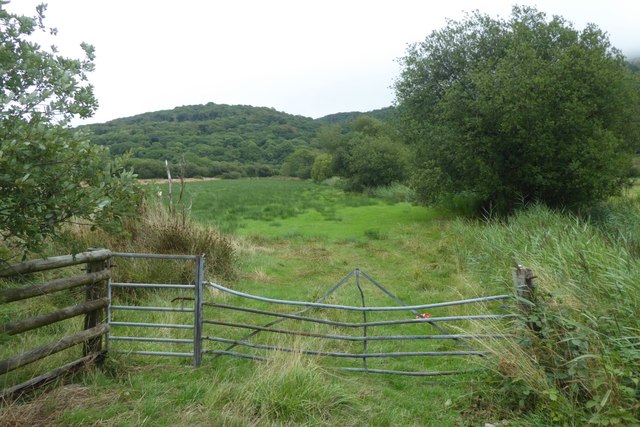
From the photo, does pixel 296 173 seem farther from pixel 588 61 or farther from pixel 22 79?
pixel 22 79

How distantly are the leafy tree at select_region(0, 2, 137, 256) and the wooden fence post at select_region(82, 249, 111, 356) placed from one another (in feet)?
3.73

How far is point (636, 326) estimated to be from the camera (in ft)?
14.9

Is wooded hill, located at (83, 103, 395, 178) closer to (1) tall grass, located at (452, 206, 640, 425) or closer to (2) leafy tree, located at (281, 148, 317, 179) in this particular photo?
(2) leafy tree, located at (281, 148, 317, 179)

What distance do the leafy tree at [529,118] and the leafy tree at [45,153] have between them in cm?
1422

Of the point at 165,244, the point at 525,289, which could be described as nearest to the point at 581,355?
the point at 525,289

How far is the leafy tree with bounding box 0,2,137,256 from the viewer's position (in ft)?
11.4

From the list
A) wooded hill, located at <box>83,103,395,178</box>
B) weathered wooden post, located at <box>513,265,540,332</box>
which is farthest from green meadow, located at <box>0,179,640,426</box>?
wooded hill, located at <box>83,103,395,178</box>

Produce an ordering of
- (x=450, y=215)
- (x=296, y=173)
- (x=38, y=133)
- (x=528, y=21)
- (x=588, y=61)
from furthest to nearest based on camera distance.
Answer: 1. (x=296, y=173)
2. (x=450, y=215)
3. (x=528, y=21)
4. (x=588, y=61)
5. (x=38, y=133)

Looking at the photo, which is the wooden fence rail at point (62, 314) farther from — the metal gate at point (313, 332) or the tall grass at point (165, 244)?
the tall grass at point (165, 244)

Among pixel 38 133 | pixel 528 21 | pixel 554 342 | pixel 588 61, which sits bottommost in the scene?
pixel 554 342

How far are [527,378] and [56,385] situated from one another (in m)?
4.35

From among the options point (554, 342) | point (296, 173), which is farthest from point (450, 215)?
point (296, 173)

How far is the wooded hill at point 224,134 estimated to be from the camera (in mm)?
60656

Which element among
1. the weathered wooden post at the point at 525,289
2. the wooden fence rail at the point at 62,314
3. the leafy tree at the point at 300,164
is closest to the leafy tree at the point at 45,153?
the wooden fence rail at the point at 62,314
